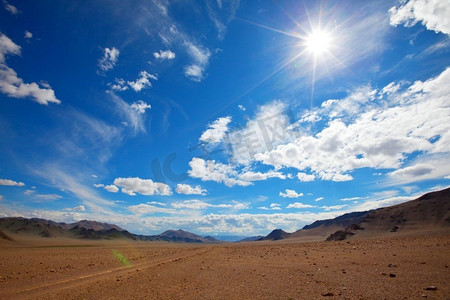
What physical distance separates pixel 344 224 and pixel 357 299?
193 metres

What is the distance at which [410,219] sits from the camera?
6241 centimetres

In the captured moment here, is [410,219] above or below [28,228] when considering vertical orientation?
below

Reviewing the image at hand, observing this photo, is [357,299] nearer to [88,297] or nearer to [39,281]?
[88,297]

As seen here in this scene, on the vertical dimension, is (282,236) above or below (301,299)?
above

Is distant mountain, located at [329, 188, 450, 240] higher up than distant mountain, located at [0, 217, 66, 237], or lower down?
lower down

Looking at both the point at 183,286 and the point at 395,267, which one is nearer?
the point at 183,286

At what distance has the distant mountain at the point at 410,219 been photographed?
185ft

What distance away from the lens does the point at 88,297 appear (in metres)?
11.0

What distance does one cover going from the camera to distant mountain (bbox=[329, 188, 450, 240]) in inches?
Result: 2223

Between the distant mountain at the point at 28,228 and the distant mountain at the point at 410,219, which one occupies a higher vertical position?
the distant mountain at the point at 28,228

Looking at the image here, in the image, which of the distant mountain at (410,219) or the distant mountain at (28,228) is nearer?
the distant mountain at (410,219)

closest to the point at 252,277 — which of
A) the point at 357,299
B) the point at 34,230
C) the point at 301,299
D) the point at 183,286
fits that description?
the point at 183,286

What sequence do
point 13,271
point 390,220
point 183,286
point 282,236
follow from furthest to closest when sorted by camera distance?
point 282,236, point 390,220, point 13,271, point 183,286

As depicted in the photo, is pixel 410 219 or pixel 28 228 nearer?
pixel 410 219
